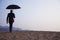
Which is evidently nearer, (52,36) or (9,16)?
(52,36)

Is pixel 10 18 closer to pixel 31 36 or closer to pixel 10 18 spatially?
pixel 10 18

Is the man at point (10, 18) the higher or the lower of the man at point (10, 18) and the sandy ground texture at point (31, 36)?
the higher

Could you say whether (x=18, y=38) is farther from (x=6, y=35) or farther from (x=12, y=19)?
(x=12, y=19)

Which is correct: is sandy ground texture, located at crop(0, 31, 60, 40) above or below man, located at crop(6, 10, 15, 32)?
below

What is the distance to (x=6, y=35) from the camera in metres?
9.39

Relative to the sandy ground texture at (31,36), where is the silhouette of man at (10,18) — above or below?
above

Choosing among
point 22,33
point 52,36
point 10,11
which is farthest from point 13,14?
point 52,36

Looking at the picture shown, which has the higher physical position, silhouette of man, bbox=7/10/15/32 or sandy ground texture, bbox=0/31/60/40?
silhouette of man, bbox=7/10/15/32

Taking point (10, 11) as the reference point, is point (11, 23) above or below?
below

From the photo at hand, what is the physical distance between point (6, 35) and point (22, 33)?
3.11ft

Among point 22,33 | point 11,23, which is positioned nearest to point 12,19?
point 11,23

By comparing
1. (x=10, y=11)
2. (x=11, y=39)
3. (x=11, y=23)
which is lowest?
(x=11, y=39)

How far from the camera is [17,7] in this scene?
10719 mm

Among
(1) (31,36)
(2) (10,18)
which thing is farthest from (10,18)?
(1) (31,36)
